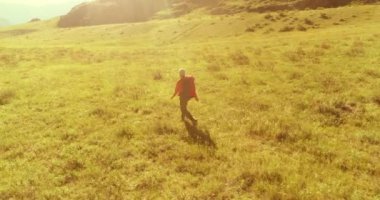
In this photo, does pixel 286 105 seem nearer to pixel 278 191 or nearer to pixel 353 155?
pixel 353 155

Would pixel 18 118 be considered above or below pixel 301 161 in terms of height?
above

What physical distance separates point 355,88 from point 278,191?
12.8 meters

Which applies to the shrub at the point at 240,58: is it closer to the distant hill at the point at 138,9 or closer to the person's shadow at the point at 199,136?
the person's shadow at the point at 199,136

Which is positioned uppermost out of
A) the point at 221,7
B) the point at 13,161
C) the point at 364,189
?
the point at 221,7

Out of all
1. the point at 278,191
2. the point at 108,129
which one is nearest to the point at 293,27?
the point at 108,129

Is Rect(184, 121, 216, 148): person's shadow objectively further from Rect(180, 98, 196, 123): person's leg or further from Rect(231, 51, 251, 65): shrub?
Rect(231, 51, 251, 65): shrub

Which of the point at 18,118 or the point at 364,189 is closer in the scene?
the point at 364,189

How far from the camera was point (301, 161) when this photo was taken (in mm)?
14250

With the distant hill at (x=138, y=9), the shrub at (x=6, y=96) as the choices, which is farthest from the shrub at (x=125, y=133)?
the distant hill at (x=138, y=9)

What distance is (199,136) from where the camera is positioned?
56.4 ft

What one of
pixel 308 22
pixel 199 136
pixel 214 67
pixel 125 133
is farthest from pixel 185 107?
pixel 308 22

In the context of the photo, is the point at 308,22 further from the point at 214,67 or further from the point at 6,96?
the point at 6,96

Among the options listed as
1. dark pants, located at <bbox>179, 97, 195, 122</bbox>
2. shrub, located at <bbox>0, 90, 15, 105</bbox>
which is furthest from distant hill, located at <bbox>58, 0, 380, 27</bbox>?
dark pants, located at <bbox>179, 97, 195, 122</bbox>

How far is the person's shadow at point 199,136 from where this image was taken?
16.4 metres
